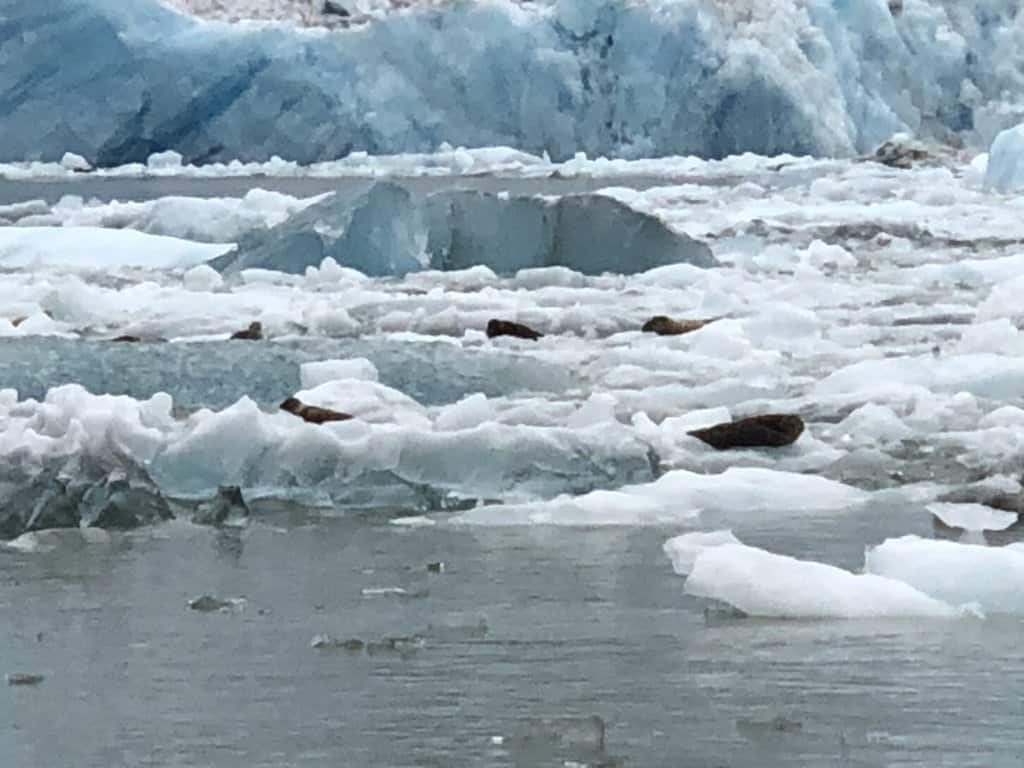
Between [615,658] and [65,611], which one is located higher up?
[615,658]

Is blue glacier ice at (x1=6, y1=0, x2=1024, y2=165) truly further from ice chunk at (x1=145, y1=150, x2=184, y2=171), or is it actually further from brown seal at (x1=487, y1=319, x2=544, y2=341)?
brown seal at (x1=487, y1=319, x2=544, y2=341)

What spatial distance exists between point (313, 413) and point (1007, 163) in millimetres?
12150

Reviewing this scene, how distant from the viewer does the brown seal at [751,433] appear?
422 cm

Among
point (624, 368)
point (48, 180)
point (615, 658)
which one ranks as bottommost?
point (48, 180)

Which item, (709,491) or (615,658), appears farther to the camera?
(709,491)

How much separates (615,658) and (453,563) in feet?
2.35

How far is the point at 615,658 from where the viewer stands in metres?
2.37

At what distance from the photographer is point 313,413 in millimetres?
4449

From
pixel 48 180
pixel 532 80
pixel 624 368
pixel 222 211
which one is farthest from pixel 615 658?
pixel 532 80

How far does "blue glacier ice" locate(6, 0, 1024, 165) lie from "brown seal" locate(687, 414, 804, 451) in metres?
17.0

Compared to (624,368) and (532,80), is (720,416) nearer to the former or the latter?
(624,368)

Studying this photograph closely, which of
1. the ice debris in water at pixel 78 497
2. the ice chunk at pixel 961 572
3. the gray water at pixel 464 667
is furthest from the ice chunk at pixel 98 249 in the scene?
the ice chunk at pixel 961 572

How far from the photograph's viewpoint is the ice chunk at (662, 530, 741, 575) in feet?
9.62

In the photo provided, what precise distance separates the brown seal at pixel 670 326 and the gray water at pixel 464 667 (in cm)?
342
